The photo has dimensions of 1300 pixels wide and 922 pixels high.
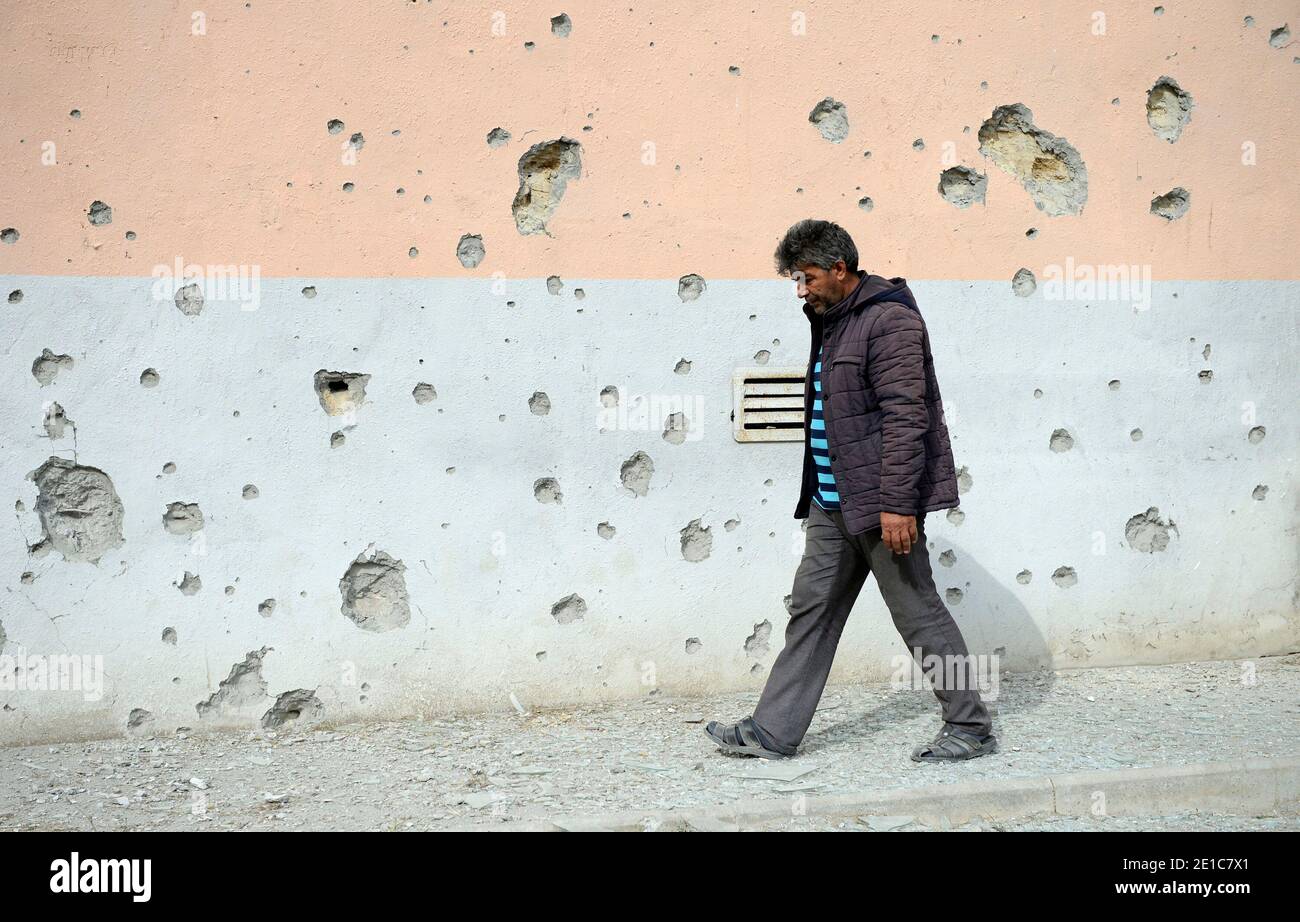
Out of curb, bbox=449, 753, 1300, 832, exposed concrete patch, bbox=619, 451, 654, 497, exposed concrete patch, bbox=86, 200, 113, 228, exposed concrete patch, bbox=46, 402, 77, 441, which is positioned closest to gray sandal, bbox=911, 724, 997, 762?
curb, bbox=449, 753, 1300, 832

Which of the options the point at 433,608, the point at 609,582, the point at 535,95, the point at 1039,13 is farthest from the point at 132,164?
the point at 1039,13

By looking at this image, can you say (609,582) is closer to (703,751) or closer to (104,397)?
(703,751)

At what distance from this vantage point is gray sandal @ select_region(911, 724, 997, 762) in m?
3.80

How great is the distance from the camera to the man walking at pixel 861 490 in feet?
11.6

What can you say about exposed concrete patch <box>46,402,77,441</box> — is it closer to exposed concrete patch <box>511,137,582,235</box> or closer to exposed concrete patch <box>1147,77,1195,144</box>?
exposed concrete patch <box>511,137,582,235</box>

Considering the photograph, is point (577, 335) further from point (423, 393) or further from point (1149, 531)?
point (1149, 531)

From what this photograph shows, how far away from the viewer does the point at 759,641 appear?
4.58 metres

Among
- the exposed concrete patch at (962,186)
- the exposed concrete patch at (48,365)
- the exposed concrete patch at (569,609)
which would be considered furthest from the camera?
the exposed concrete patch at (962,186)

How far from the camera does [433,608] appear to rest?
4328 mm

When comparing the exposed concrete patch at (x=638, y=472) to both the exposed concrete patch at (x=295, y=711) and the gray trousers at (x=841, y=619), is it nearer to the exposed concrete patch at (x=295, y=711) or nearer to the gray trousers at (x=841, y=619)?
the gray trousers at (x=841, y=619)

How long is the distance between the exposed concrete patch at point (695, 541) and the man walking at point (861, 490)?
2.30 feet

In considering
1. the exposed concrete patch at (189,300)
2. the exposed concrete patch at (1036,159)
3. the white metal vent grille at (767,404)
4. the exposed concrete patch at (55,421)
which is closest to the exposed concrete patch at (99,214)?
the exposed concrete patch at (189,300)

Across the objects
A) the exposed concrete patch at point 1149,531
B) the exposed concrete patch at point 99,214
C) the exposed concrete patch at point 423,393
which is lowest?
the exposed concrete patch at point 1149,531

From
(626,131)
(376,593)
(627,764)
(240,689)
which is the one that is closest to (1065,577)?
(627,764)
